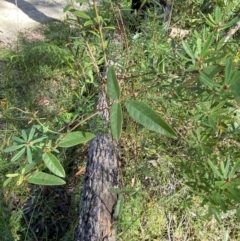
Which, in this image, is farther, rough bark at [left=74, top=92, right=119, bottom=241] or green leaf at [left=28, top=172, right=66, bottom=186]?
rough bark at [left=74, top=92, right=119, bottom=241]

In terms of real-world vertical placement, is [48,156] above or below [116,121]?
below

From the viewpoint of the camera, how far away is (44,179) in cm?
103

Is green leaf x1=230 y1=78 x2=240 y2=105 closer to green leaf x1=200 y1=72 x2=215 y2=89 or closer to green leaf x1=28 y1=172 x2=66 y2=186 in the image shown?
green leaf x1=200 y1=72 x2=215 y2=89

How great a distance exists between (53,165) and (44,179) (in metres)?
0.05

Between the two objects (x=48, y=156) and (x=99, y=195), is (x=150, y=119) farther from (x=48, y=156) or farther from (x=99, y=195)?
(x=99, y=195)

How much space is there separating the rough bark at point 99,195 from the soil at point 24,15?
233 centimetres

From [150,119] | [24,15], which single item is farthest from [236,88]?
[24,15]

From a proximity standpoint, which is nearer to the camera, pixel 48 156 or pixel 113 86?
pixel 113 86

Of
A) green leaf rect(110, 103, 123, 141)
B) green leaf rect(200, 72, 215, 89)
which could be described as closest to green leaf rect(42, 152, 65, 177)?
green leaf rect(110, 103, 123, 141)

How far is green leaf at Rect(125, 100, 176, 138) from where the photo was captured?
854 mm

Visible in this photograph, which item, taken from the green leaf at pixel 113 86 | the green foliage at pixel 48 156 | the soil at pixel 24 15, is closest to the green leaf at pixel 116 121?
the green leaf at pixel 113 86

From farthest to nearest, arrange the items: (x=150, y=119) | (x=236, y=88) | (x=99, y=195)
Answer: (x=99, y=195) < (x=236, y=88) < (x=150, y=119)

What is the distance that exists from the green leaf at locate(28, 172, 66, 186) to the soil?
349cm

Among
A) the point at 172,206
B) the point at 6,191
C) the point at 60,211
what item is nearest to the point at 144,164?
the point at 172,206
